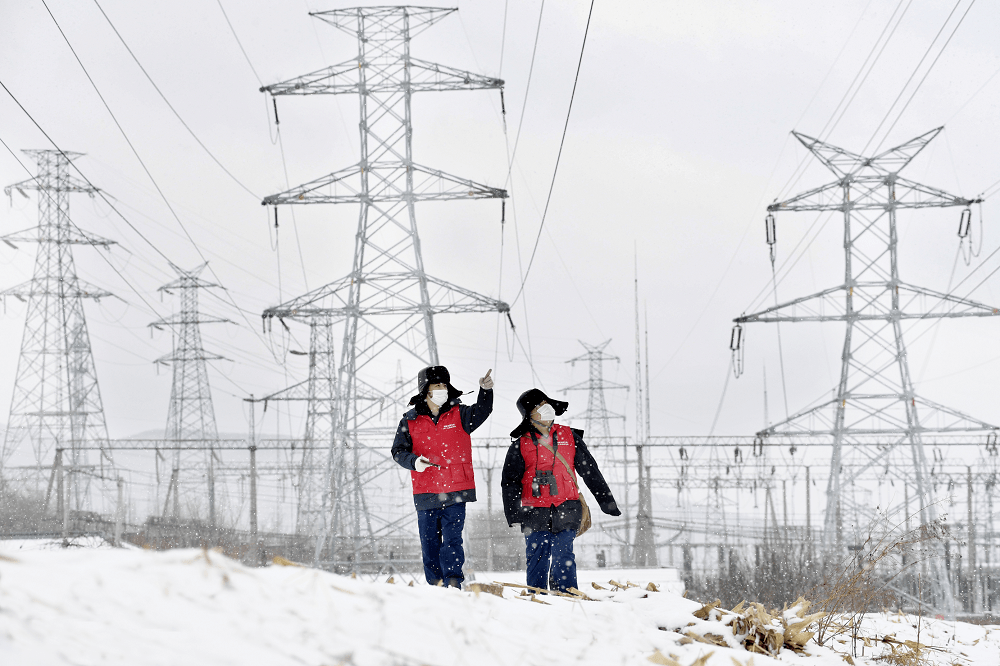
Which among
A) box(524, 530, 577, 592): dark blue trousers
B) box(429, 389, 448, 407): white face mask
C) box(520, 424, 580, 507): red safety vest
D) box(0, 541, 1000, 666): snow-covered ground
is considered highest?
box(429, 389, 448, 407): white face mask

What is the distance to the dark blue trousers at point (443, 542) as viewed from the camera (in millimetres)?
5395

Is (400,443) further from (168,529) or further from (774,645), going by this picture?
(168,529)

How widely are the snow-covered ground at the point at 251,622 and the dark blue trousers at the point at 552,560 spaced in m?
1.72

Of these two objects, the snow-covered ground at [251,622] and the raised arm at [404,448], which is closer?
the snow-covered ground at [251,622]

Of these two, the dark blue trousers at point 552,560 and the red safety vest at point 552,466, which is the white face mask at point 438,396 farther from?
the dark blue trousers at point 552,560

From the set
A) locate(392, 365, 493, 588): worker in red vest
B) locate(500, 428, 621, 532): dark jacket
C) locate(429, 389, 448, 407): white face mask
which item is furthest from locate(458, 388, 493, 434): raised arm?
locate(500, 428, 621, 532): dark jacket

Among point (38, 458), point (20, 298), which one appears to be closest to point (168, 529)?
point (38, 458)

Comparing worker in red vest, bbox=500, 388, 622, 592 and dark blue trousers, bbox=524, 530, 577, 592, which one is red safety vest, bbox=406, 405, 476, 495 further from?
dark blue trousers, bbox=524, 530, 577, 592

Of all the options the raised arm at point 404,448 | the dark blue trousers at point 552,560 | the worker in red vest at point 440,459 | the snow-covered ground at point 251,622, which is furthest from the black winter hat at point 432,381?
the snow-covered ground at point 251,622

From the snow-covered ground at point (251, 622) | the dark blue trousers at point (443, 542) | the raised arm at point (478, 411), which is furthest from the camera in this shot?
the raised arm at point (478, 411)

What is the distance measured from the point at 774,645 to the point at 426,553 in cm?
215

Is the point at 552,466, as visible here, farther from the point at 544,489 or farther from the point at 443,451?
the point at 443,451

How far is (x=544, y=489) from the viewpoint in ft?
18.0

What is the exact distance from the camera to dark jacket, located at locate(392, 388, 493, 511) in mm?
5402
